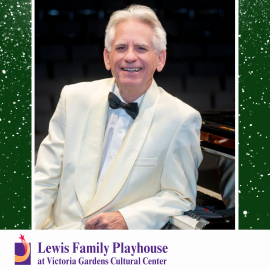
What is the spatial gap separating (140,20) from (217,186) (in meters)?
0.87

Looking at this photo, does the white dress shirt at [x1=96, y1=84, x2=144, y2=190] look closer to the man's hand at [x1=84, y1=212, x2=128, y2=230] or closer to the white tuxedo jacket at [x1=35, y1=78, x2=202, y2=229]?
the white tuxedo jacket at [x1=35, y1=78, x2=202, y2=229]

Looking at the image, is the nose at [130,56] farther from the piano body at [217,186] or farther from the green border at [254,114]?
the piano body at [217,186]

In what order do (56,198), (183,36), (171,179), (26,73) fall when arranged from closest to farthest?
(26,73) < (171,179) < (56,198) < (183,36)

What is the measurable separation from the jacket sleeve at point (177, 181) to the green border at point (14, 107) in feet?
1.48

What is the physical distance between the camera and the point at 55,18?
2330mm

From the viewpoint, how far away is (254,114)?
75.3 inches

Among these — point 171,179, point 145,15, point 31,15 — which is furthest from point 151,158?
point 31,15

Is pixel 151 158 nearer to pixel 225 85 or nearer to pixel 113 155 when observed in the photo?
pixel 113 155

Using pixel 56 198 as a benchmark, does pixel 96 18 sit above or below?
above

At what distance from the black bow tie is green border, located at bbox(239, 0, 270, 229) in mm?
494
